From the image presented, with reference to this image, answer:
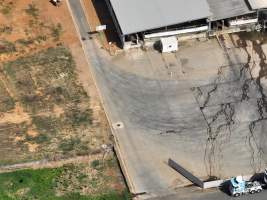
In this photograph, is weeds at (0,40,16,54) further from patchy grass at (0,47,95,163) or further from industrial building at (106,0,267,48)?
industrial building at (106,0,267,48)

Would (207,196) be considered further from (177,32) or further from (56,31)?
(56,31)

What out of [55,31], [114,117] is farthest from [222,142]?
[55,31]

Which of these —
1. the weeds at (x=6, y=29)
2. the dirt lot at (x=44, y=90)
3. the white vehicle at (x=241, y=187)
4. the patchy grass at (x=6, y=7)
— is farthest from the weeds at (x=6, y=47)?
the white vehicle at (x=241, y=187)

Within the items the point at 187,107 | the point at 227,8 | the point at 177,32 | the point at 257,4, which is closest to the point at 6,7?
the point at 177,32

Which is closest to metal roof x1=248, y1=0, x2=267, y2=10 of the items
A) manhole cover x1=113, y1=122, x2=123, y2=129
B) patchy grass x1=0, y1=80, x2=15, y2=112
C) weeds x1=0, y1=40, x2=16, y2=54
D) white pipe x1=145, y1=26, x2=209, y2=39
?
white pipe x1=145, y1=26, x2=209, y2=39

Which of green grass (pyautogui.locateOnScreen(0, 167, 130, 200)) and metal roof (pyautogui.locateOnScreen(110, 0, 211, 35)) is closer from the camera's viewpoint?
green grass (pyautogui.locateOnScreen(0, 167, 130, 200))

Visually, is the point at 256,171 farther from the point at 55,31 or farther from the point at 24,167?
the point at 55,31
